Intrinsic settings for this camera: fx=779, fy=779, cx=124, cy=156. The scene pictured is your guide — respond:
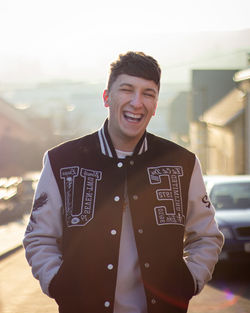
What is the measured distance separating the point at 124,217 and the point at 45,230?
0.38 meters

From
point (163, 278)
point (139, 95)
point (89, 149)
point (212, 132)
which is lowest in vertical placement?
point (212, 132)

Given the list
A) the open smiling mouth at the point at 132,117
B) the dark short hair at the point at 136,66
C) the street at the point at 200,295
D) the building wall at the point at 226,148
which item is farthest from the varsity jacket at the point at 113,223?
the building wall at the point at 226,148

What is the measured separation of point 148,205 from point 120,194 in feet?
0.46

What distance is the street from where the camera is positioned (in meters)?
9.30

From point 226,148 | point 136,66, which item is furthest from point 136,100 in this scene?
point 226,148

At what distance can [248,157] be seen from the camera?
3438cm

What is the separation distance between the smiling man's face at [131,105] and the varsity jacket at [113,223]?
0.08 m

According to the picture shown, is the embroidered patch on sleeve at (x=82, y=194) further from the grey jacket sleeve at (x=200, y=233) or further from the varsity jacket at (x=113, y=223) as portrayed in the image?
the grey jacket sleeve at (x=200, y=233)

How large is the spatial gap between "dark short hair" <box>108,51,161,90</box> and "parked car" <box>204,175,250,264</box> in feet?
27.0

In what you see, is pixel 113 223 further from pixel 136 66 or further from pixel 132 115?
pixel 136 66

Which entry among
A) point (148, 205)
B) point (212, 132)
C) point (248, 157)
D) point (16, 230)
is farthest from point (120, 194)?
point (212, 132)

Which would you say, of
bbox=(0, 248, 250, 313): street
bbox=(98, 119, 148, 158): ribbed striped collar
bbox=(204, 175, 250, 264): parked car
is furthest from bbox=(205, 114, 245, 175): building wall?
bbox=(98, 119, 148, 158): ribbed striped collar

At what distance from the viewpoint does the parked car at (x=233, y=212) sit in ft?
38.3

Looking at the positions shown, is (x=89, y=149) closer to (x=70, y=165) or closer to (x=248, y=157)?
(x=70, y=165)
